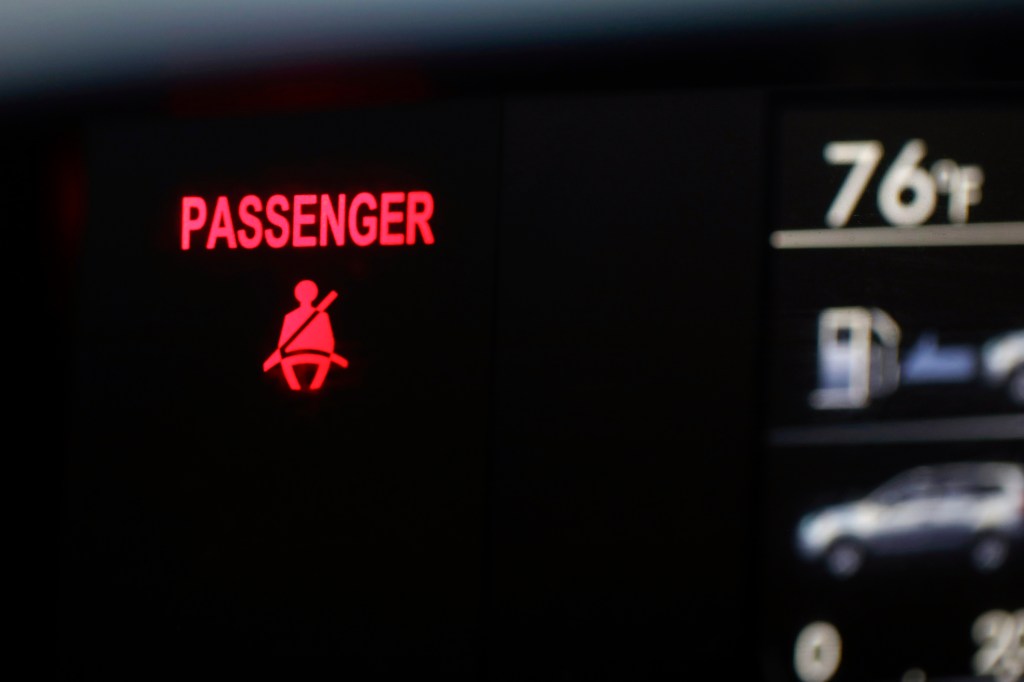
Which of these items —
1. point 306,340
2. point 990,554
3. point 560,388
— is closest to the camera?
Result: point 990,554

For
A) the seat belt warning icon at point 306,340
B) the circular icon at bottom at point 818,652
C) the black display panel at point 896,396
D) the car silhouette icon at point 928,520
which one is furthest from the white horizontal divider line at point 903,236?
the seat belt warning icon at point 306,340

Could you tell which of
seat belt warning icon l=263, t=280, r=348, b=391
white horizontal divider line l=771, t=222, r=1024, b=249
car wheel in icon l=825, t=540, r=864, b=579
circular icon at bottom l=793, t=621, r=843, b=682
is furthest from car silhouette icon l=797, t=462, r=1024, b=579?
seat belt warning icon l=263, t=280, r=348, b=391

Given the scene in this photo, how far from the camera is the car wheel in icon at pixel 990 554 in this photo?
2.72 metres

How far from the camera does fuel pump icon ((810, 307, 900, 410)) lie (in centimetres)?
278

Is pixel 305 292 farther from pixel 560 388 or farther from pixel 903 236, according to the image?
pixel 903 236

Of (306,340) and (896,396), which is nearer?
(896,396)

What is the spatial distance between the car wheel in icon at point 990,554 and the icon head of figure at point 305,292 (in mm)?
1831

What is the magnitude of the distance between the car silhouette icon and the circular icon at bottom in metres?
0.14

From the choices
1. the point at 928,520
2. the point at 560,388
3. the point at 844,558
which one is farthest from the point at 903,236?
the point at 560,388

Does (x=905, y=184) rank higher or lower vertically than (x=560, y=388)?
higher

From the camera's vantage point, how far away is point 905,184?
9.19 ft

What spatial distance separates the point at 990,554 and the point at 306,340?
72.5 inches

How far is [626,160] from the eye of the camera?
2971mm

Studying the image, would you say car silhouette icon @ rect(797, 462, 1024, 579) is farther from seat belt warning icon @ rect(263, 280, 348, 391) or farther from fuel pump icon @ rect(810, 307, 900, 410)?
seat belt warning icon @ rect(263, 280, 348, 391)
